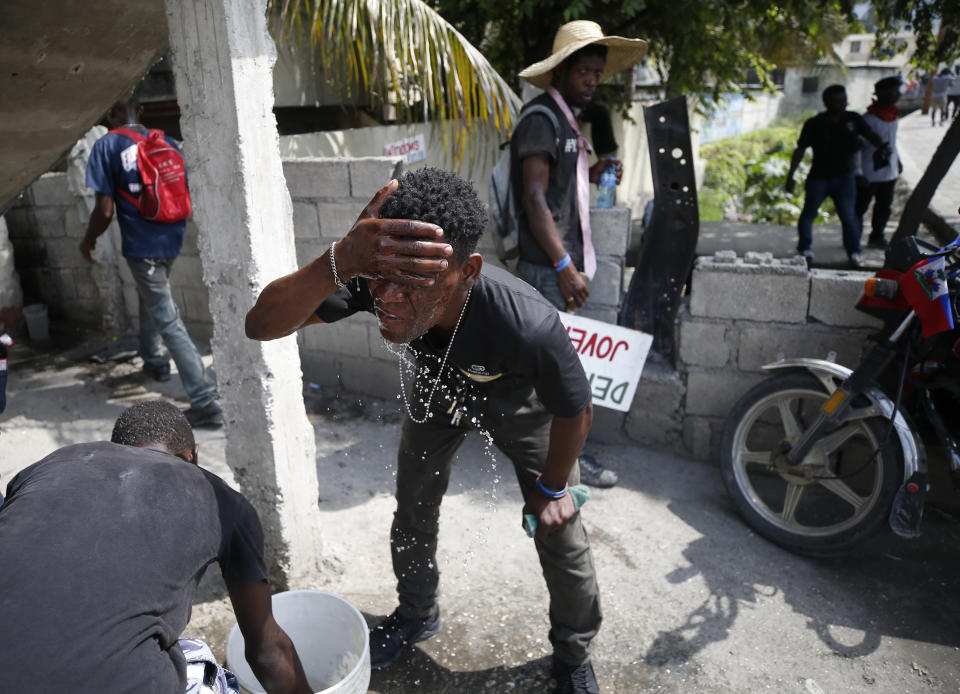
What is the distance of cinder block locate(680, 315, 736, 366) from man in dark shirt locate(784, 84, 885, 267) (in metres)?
4.06

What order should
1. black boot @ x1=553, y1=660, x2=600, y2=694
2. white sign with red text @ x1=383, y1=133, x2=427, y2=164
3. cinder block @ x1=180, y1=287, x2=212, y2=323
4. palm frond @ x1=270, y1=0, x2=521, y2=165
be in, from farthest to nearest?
white sign with red text @ x1=383, y1=133, x2=427, y2=164 → cinder block @ x1=180, y1=287, x2=212, y2=323 → palm frond @ x1=270, y1=0, x2=521, y2=165 → black boot @ x1=553, y1=660, x2=600, y2=694

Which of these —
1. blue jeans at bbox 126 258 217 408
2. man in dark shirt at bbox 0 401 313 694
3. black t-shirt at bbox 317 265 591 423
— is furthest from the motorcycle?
blue jeans at bbox 126 258 217 408

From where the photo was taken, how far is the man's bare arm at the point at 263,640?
1809 millimetres

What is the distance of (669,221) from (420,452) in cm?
204

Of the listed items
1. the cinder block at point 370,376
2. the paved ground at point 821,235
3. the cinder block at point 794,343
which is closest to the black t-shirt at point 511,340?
the cinder block at point 794,343

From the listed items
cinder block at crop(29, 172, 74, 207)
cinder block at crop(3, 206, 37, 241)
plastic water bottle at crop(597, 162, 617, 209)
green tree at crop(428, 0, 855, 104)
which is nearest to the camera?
plastic water bottle at crop(597, 162, 617, 209)

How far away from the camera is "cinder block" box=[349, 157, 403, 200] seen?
4102mm

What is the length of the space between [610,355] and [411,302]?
7.64 ft

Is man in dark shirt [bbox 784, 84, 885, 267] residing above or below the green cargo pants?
above

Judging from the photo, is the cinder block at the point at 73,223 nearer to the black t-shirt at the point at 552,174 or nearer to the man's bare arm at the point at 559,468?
the black t-shirt at the point at 552,174

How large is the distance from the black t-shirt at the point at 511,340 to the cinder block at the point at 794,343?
194cm

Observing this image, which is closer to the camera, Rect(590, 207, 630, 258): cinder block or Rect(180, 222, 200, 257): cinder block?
Rect(590, 207, 630, 258): cinder block

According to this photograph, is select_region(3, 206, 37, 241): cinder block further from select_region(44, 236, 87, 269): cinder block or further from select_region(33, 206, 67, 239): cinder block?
select_region(44, 236, 87, 269): cinder block

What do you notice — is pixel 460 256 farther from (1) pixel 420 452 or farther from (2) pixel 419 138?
(2) pixel 419 138
